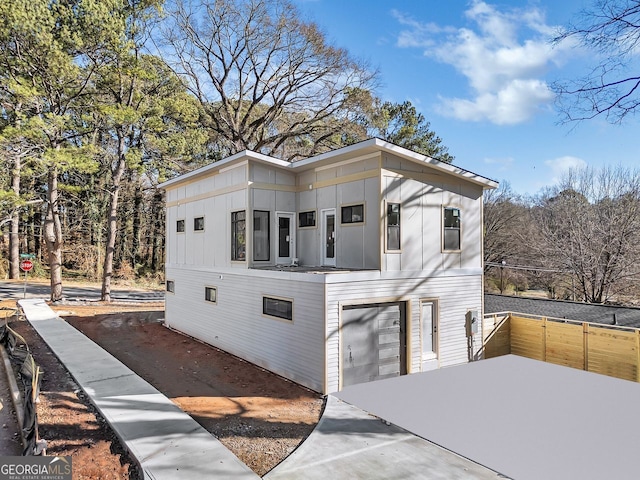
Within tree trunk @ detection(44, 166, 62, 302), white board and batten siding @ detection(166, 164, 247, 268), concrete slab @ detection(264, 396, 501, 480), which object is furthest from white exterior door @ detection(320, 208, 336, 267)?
tree trunk @ detection(44, 166, 62, 302)

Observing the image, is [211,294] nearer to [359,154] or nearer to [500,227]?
[359,154]

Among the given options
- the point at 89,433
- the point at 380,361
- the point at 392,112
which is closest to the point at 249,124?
the point at 392,112

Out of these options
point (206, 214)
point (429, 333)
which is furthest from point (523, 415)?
point (206, 214)

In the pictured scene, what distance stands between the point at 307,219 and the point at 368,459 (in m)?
7.20

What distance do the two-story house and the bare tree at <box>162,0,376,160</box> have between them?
418 inches

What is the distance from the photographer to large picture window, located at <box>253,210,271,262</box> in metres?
11.2

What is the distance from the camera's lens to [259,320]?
34.3 ft

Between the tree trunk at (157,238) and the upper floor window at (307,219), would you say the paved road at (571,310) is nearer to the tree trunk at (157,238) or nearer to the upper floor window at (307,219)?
the upper floor window at (307,219)

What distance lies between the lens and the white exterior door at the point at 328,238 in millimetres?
10962

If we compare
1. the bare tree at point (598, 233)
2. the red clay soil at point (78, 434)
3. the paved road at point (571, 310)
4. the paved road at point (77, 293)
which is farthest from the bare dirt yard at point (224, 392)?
the bare tree at point (598, 233)

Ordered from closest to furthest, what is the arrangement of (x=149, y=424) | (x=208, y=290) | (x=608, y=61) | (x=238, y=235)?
(x=608, y=61)
(x=149, y=424)
(x=238, y=235)
(x=208, y=290)

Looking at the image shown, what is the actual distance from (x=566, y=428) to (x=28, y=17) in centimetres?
1959

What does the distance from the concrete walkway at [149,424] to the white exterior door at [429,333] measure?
5872mm

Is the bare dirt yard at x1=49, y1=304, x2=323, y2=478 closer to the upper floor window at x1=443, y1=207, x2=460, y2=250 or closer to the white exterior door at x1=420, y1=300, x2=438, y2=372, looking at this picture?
the white exterior door at x1=420, y1=300, x2=438, y2=372
